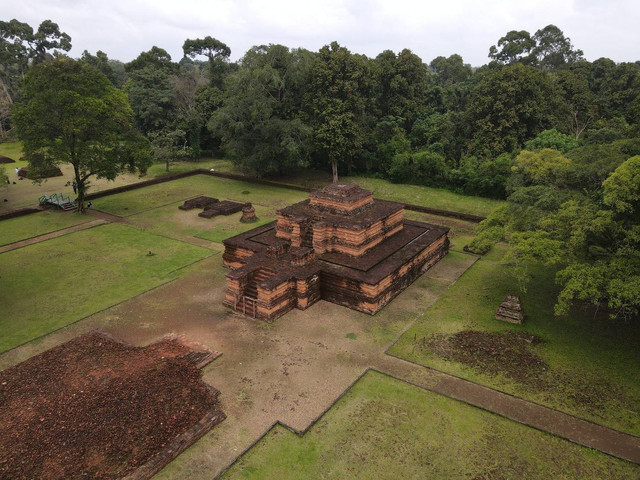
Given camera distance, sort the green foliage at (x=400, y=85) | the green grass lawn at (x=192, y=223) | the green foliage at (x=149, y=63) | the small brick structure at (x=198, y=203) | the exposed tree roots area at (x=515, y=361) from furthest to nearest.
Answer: the green foliage at (x=149, y=63), the green foliage at (x=400, y=85), the small brick structure at (x=198, y=203), the green grass lawn at (x=192, y=223), the exposed tree roots area at (x=515, y=361)

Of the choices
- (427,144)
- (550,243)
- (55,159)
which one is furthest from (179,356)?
(427,144)

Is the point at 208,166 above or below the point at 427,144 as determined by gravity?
below

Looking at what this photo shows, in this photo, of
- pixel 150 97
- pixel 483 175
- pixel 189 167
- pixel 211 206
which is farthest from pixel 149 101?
pixel 483 175

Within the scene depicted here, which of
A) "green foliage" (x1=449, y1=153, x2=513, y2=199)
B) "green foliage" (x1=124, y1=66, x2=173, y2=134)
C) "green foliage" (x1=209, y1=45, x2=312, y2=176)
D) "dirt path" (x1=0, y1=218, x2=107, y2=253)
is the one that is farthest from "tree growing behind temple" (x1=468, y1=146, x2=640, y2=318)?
"green foliage" (x1=124, y1=66, x2=173, y2=134)

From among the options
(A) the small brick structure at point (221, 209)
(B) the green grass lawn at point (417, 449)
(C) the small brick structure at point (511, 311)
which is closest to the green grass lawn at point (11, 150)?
(A) the small brick structure at point (221, 209)

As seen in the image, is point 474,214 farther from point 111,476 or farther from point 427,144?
point 111,476

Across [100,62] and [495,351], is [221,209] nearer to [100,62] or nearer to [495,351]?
[495,351]

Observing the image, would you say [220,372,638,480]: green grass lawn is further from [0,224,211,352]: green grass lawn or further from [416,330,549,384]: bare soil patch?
[0,224,211,352]: green grass lawn

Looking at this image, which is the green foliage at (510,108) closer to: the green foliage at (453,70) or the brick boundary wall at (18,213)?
the green foliage at (453,70)
